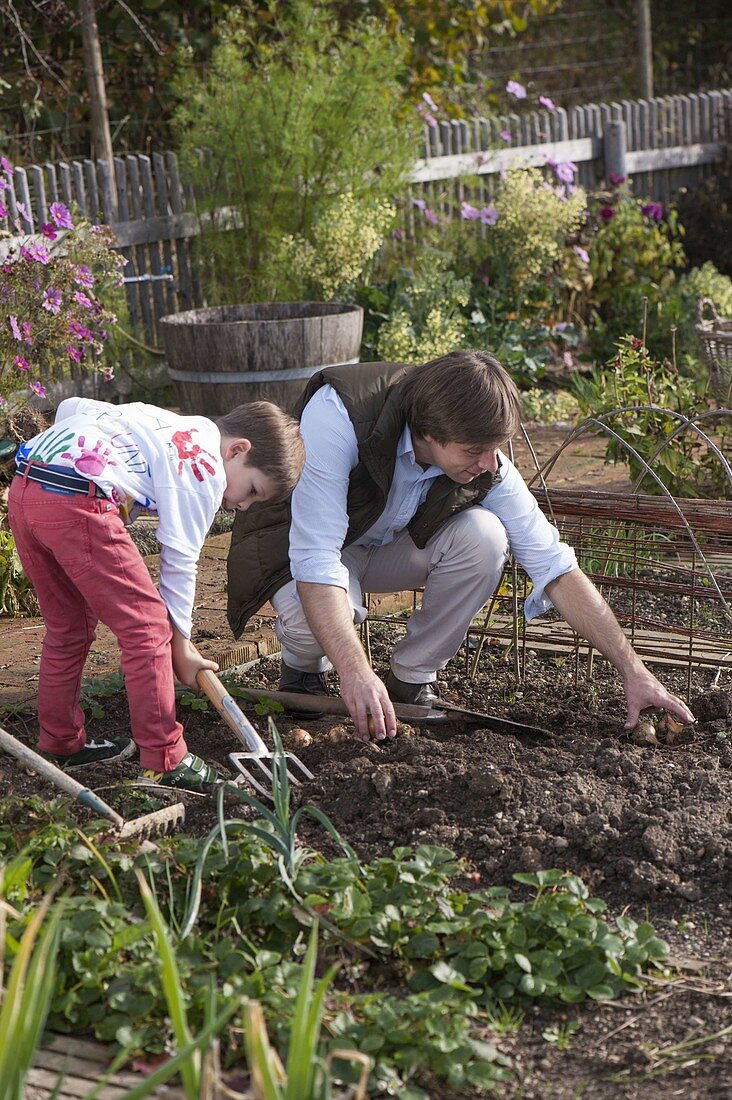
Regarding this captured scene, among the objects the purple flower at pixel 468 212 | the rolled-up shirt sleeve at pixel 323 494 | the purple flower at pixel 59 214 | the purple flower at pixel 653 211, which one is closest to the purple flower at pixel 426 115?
the purple flower at pixel 468 212

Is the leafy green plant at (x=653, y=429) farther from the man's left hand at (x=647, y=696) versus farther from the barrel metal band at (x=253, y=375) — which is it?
the man's left hand at (x=647, y=696)

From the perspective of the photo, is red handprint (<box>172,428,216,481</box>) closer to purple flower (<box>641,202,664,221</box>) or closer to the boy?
the boy

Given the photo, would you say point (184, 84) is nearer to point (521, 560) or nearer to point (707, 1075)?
point (521, 560)

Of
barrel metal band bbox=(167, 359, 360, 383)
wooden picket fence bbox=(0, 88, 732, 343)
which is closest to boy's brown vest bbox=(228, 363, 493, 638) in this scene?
barrel metal band bbox=(167, 359, 360, 383)

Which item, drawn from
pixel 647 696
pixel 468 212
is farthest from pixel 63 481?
pixel 468 212

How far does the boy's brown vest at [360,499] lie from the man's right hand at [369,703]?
1.86 feet

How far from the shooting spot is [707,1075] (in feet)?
5.84

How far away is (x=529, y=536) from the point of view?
10.2 ft

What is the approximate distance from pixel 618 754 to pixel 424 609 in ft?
2.40

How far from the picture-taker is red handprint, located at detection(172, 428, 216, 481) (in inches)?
105

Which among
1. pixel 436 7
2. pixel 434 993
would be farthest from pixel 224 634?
pixel 436 7

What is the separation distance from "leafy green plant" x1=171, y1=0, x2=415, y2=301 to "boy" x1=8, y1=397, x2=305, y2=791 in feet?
11.7

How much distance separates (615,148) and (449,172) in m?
2.05

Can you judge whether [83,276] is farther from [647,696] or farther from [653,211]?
[653,211]
